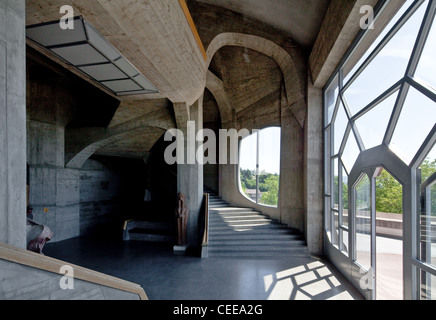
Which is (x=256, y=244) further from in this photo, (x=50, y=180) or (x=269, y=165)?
(x=50, y=180)

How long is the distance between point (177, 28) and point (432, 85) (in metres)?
3.72

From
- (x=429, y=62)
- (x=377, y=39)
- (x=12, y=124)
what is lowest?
(x=12, y=124)

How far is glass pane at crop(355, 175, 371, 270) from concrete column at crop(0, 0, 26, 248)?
4999mm

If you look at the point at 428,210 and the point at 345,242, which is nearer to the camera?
the point at 428,210

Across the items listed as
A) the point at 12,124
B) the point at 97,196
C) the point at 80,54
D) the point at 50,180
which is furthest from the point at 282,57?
the point at 97,196

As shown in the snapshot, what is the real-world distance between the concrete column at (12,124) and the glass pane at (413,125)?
412cm

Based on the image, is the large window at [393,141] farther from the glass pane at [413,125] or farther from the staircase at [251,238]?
the staircase at [251,238]

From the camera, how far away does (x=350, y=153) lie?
546 centimetres

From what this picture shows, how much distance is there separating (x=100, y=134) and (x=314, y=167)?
292 inches

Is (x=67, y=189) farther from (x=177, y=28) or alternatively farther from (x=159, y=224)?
(x=177, y=28)

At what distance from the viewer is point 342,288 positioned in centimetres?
509

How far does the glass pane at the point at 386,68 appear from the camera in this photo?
10.9 ft

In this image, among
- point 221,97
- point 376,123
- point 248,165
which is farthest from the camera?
point 221,97
